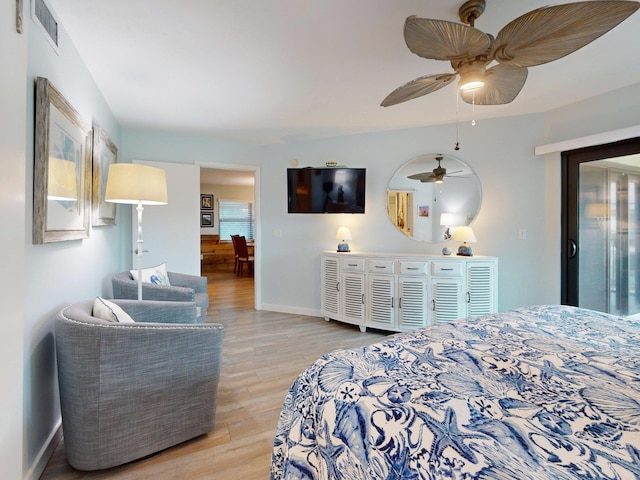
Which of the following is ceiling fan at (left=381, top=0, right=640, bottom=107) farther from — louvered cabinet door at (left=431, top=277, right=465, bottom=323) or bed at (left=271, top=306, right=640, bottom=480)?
louvered cabinet door at (left=431, top=277, right=465, bottom=323)

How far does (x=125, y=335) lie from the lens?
1.44m

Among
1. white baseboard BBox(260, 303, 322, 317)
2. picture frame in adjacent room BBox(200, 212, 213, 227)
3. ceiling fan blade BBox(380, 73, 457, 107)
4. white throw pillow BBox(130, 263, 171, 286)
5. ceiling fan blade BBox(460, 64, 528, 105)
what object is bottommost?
white baseboard BBox(260, 303, 322, 317)

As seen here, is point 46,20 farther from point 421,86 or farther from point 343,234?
point 343,234

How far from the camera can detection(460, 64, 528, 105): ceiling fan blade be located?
65.2 inches

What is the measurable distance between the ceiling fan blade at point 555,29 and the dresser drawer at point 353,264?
91.0 inches

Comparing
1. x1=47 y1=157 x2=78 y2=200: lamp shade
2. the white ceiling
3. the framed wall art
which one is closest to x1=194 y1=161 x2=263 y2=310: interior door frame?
the white ceiling

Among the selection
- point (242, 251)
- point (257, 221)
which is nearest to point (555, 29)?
point (257, 221)

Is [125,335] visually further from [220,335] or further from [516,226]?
[516,226]

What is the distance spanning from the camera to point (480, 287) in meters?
3.12

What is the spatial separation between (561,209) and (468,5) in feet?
7.91

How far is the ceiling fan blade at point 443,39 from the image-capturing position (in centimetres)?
125

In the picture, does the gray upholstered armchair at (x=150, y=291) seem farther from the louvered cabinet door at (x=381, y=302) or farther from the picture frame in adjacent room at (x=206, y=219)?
the picture frame in adjacent room at (x=206, y=219)

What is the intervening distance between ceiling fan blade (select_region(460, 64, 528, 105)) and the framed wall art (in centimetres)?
226

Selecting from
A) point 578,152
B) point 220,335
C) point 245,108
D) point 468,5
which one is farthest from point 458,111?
point 220,335
